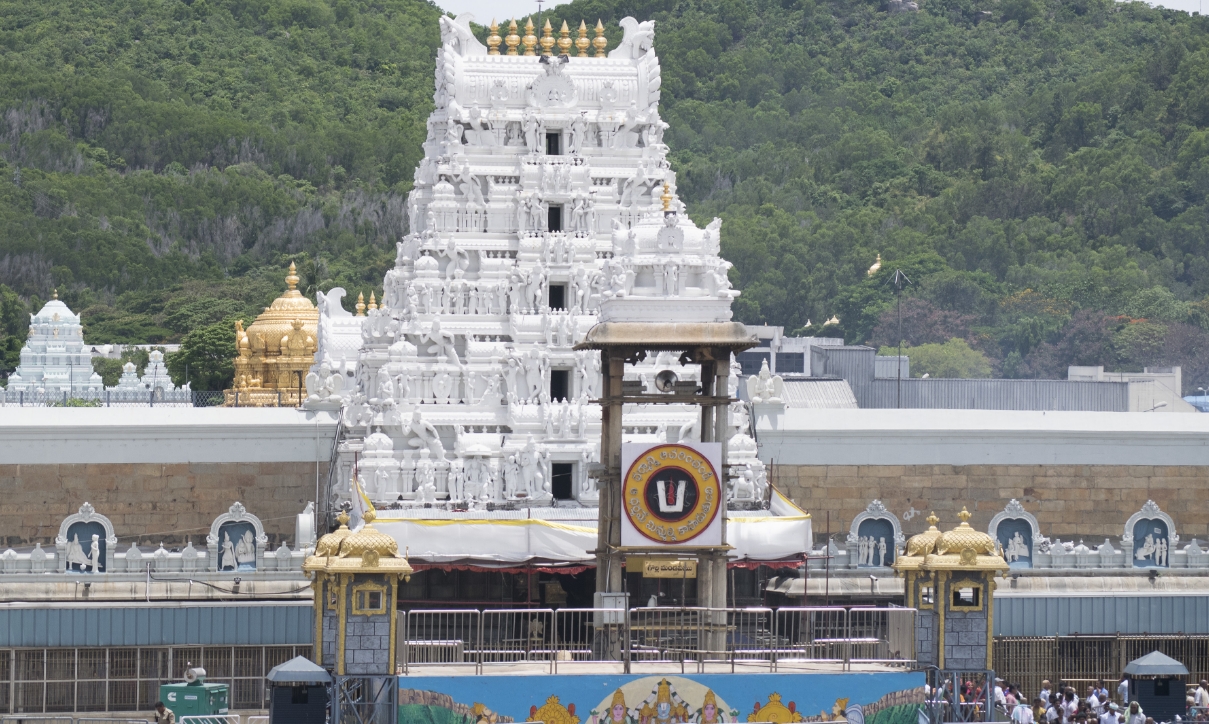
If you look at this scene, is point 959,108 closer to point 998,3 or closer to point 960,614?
point 998,3

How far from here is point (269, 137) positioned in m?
154

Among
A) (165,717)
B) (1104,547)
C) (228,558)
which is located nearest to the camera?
(165,717)

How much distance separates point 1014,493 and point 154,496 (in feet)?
60.6

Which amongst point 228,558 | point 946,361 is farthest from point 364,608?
point 946,361

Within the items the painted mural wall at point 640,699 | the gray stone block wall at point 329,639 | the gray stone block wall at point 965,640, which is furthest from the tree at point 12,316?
the gray stone block wall at point 965,640

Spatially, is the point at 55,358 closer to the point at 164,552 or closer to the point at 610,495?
the point at 164,552

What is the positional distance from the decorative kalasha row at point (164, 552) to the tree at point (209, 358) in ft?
178

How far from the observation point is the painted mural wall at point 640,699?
111 feet

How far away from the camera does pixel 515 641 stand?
41.2 metres

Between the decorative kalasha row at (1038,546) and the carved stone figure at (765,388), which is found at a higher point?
the carved stone figure at (765,388)

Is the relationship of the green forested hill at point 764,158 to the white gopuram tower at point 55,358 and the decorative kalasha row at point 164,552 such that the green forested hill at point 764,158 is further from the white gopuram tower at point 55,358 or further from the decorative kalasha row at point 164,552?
the decorative kalasha row at point 164,552

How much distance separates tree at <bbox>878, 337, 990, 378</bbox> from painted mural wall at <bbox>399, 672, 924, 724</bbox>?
79666 millimetres

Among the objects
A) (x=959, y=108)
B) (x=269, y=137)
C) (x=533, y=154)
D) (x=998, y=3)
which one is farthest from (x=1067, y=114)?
(x=533, y=154)

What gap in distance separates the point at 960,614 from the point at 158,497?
967 inches
